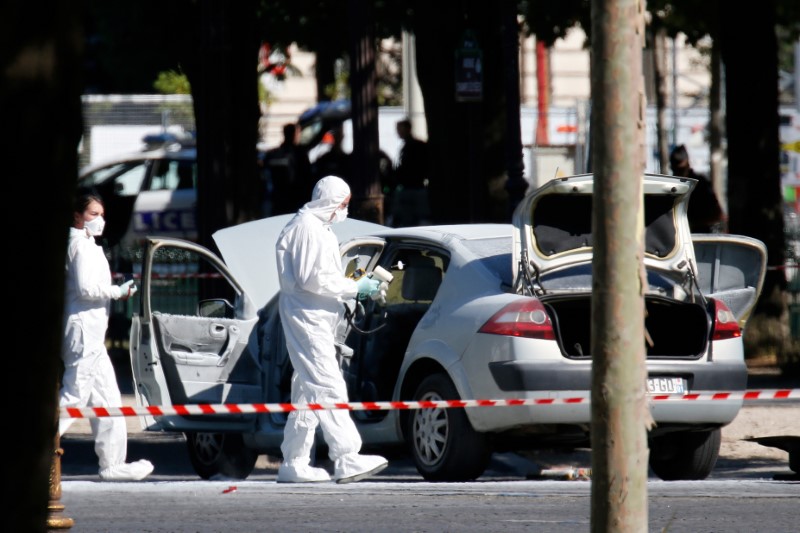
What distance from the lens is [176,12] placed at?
16000mm

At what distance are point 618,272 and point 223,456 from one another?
630cm

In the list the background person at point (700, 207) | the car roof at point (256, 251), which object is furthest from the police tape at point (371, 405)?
the background person at point (700, 207)

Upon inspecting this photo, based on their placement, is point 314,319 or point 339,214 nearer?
point 314,319

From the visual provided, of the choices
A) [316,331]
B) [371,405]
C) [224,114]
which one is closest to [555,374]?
[371,405]

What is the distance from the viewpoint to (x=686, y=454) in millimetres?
9195

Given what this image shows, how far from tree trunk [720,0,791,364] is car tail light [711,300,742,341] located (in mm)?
6475

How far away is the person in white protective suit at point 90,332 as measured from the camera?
895 cm

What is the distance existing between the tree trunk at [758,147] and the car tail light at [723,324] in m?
6.48

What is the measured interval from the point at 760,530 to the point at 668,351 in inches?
76.5

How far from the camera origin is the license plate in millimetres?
8445

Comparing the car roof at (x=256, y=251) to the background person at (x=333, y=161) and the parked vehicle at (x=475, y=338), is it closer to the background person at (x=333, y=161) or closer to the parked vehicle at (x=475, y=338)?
the parked vehicle at (x=475, y=338)

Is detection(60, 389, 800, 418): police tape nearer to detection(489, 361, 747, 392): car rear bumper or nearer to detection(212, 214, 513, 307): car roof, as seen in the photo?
detection(489, 361, 747, 392): car rear bumper

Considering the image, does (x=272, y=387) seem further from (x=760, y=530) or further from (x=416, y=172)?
(x=416, y=172)

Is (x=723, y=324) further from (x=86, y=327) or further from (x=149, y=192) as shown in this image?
(x=149, y=192)
